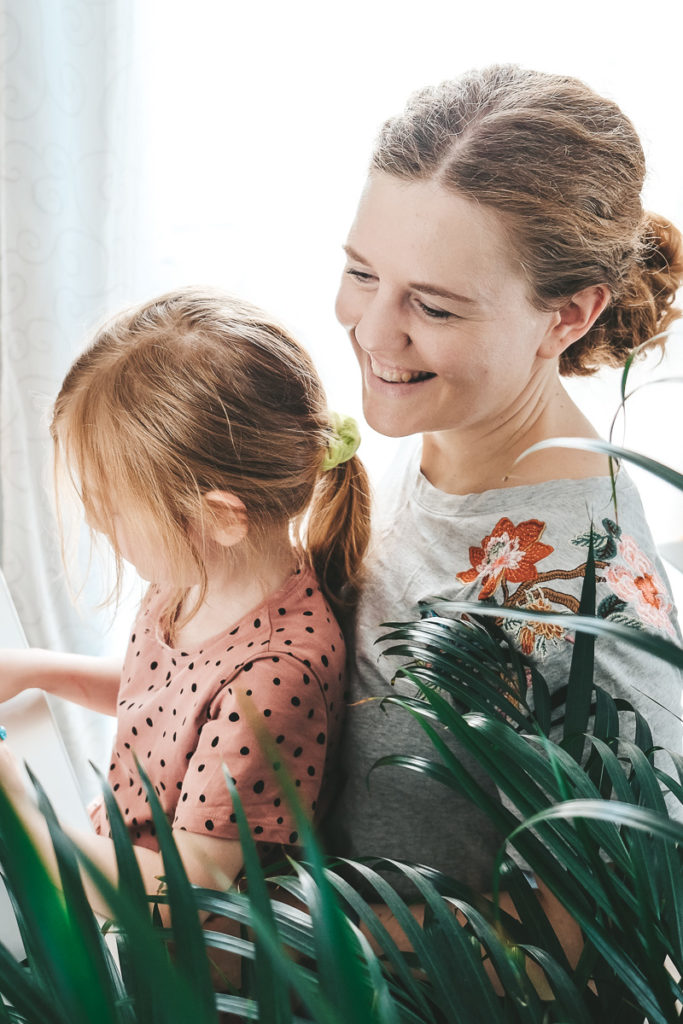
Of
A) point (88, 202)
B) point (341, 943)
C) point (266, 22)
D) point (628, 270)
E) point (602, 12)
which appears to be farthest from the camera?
point (88, 202)

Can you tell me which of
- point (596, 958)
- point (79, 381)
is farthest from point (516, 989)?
point (79, 381)

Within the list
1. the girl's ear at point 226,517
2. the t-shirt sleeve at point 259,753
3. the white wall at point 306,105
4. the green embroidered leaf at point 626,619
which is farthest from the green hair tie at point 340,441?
the white wall at point 306,105

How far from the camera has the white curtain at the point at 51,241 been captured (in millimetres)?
1624

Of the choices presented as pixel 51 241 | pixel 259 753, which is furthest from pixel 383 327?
pixel 51 241

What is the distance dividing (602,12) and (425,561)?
1048 mm

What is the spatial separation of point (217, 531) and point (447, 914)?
1.62 ft

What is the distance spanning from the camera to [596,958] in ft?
1.57

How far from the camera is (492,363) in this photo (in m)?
0.87

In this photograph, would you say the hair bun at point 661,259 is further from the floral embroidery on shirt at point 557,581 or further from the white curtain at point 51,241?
the white curtain at point 51,241

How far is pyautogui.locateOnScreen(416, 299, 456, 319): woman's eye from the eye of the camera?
2.78 ft

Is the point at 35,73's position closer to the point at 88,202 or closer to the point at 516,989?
the point at 88,202

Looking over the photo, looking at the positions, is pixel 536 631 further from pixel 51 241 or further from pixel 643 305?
pixel 51 241

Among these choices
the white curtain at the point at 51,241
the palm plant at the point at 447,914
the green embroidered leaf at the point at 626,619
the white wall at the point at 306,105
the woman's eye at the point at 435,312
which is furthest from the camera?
the white curtain at the point at 51,241

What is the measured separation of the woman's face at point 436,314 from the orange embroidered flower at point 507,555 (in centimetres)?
13
